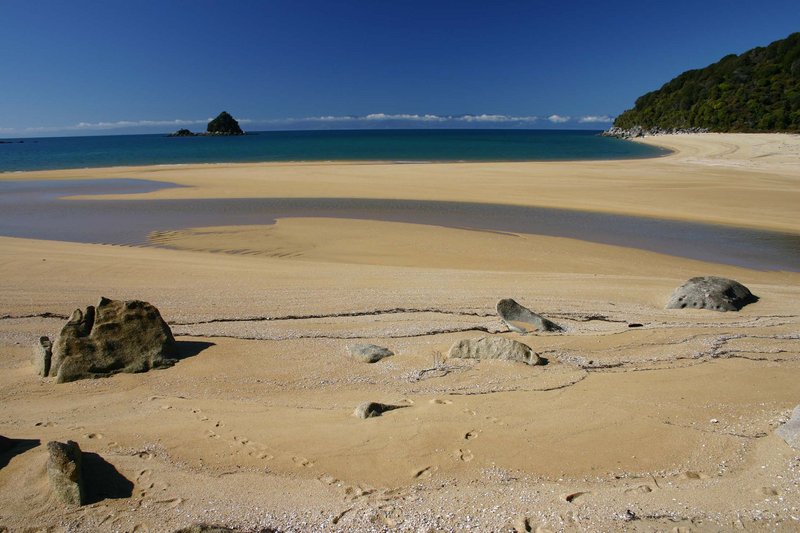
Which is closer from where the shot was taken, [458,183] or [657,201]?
[657,201]

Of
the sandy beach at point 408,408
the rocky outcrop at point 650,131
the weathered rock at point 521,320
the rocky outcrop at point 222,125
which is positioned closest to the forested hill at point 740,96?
the rocky outcrop at point 650,131

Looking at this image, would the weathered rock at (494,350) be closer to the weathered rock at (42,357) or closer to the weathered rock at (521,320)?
the weathered rock at (521,320)

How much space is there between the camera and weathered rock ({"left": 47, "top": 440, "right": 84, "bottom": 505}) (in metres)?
3.37

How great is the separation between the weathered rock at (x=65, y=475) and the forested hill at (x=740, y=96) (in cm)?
6833

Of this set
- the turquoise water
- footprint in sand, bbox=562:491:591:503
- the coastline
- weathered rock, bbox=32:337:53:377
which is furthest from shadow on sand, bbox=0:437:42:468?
the turquoise water

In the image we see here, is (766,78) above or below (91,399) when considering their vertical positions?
above

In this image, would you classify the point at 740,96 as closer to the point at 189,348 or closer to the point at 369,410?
the point at 189,348

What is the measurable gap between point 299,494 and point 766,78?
8672cm

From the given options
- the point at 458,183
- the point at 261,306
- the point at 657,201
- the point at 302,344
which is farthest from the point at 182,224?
the point at 657,201

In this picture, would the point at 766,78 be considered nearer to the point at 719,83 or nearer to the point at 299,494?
the point at 719,83

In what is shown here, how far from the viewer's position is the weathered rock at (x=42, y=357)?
16.9 ft

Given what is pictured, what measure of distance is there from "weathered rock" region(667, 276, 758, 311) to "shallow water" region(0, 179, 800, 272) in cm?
485

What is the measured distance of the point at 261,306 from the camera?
7.58 meters

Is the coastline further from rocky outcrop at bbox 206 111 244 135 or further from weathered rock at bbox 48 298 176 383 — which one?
rocky outcrop at bbox 206 111 244 135
